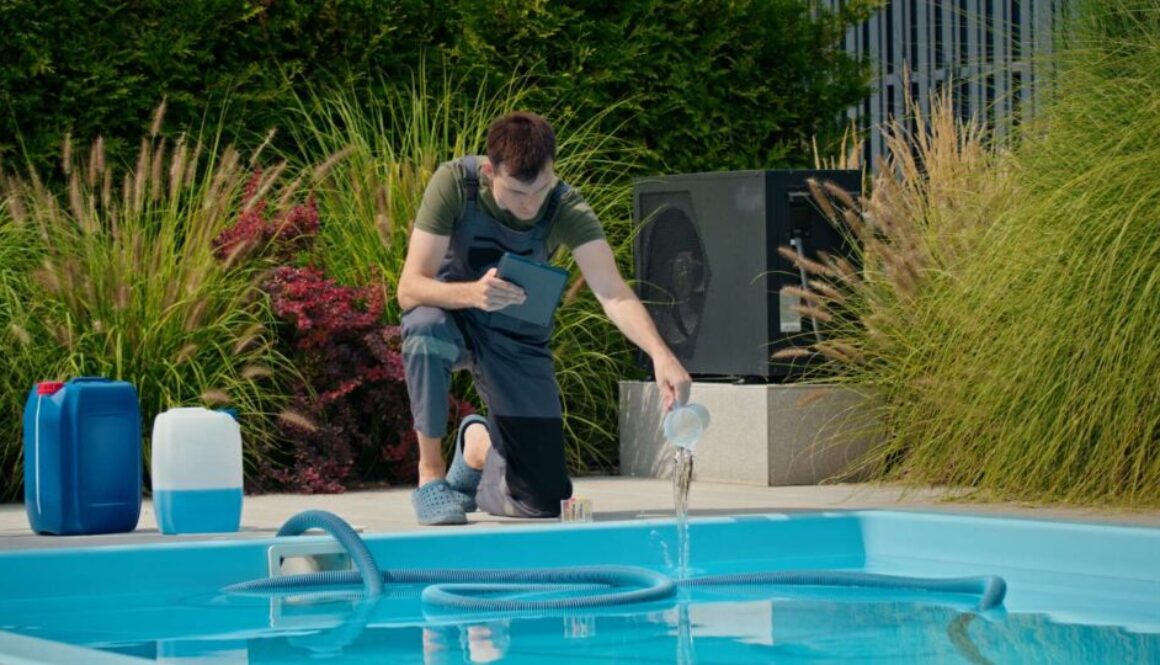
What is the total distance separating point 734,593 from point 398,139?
4097 mm

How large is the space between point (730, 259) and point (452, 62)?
67.7 inches

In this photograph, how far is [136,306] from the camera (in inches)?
237

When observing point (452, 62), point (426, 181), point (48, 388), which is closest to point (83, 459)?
point (48, 388)

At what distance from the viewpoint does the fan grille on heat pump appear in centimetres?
675

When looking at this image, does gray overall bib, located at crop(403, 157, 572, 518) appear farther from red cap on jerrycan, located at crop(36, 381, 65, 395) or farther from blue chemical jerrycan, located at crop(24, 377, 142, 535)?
red cap on jerrycan, located at crop(36, 381, 65, 395)

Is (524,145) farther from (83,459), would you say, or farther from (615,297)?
(83,459)

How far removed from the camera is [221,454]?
15.1ft


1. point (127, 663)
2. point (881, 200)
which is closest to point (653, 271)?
point (881, 200)

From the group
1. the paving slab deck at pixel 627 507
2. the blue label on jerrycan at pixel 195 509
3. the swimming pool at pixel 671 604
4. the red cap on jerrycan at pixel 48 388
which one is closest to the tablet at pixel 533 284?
the paving slab deck at pixel 627 507

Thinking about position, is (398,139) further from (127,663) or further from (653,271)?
(127,663)

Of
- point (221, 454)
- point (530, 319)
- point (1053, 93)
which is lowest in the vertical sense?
point (221, 454)

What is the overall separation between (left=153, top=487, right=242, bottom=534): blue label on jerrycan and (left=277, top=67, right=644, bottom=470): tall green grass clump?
1.89m

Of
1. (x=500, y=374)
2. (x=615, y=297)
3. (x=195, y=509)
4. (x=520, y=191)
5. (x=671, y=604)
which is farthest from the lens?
(x=500, y=374)

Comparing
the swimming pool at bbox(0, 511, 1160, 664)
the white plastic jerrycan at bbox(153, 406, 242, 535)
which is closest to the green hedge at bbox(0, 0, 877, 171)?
the white plastic jerrycan at bbox(153, 406, 242, 535)
